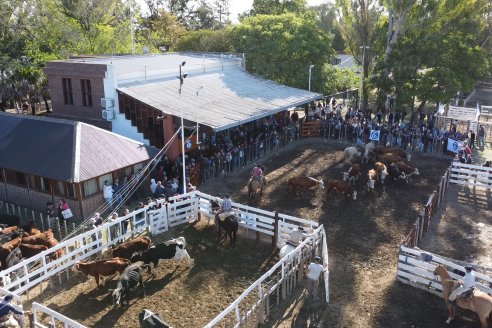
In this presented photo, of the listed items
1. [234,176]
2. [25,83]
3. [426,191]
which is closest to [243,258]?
[234,176]

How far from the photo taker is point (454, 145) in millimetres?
24688

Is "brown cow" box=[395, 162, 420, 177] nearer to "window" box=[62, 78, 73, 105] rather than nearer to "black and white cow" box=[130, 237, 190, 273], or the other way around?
"black and white cow" box=[130, 237, 190, 273]

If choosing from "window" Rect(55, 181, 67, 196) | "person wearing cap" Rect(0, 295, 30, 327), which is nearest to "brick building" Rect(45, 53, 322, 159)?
"window" Rect(55, 181, 67, 196)

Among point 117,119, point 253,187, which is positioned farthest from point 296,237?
point 117,119

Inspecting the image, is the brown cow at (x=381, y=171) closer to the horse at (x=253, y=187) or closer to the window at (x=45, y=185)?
the horse at (x=253, y=187)

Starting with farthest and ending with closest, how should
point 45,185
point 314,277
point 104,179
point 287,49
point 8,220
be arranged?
point 287,49, point 104,179, point 45,185, point 8,220, point 314,277

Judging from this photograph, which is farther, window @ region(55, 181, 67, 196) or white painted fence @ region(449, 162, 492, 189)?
white painted fence @ region(449, 162, 492, 189)

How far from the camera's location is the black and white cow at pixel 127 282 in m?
12.1

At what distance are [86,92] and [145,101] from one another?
389 centimetres

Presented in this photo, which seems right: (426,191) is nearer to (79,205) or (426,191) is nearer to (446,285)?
(446,285)

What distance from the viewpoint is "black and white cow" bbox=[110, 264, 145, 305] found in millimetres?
12055

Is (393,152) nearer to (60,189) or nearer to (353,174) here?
(353,174)

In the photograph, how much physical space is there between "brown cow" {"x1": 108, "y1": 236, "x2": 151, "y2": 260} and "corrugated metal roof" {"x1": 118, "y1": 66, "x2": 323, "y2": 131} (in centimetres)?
689

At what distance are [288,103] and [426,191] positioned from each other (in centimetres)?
1053
